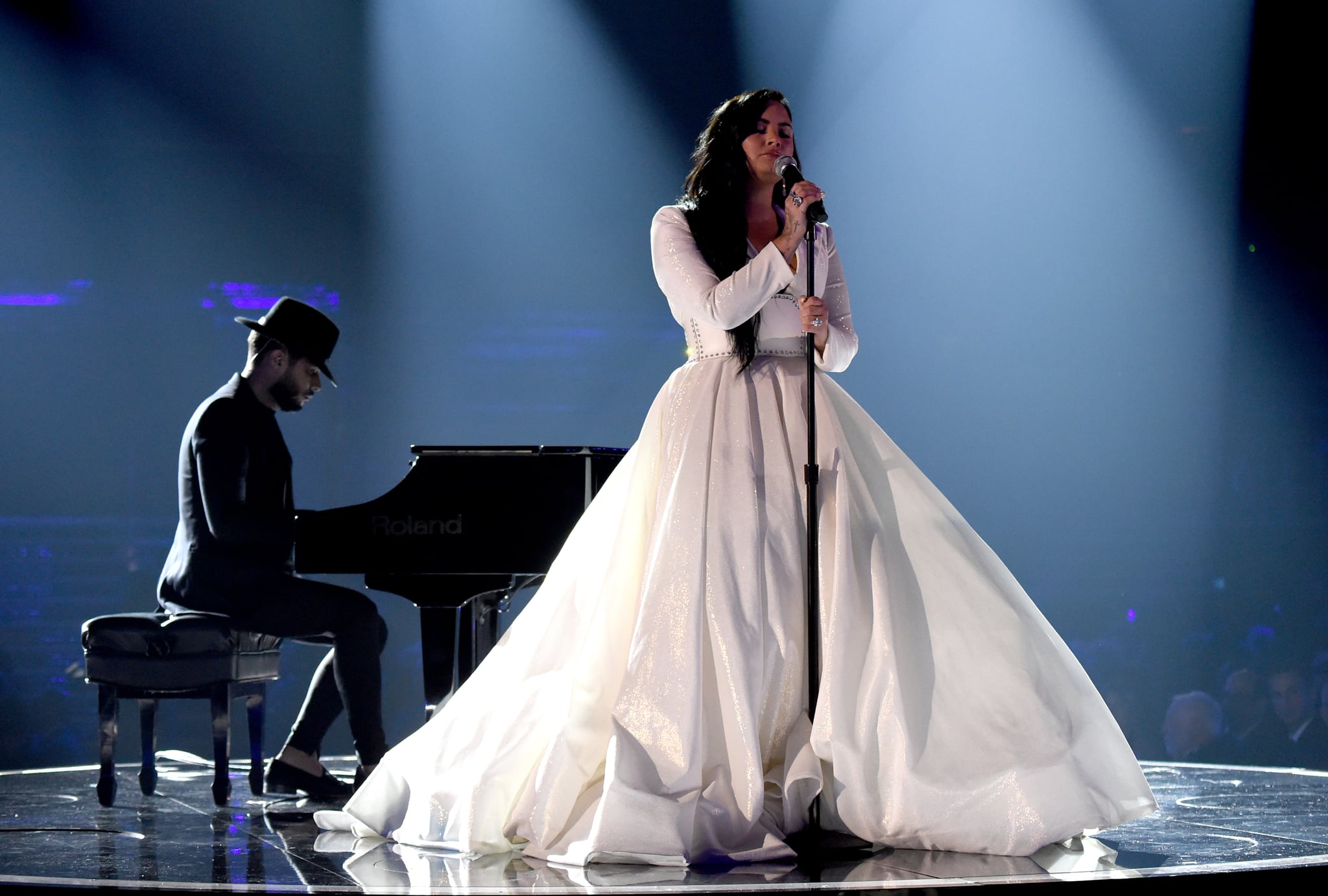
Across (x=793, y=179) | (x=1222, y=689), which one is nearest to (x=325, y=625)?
(x=793, y=179)

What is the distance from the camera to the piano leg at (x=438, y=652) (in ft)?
11.3

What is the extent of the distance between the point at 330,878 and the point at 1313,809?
8.04 ft

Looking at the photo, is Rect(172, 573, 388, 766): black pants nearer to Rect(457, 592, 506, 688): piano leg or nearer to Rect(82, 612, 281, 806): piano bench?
Rect(82, 612, 281, 806): piano bench

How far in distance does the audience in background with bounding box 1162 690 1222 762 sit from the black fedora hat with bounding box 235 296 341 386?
4231 millimetres

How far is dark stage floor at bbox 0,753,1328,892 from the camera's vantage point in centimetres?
195

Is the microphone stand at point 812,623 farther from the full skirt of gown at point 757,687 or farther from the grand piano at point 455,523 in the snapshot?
the grand piano at point 455,523

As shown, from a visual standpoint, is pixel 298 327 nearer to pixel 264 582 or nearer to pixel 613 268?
pixel 264 582

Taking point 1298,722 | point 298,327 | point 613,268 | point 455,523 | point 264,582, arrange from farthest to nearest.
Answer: point 613,268, point 1298,722, point 298,327, point 264,582, point 455,523

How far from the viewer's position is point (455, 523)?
3404mm

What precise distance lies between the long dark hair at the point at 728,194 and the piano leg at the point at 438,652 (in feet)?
4.64

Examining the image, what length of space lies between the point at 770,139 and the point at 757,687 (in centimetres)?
121

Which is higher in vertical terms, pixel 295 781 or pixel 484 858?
pixel 484 858

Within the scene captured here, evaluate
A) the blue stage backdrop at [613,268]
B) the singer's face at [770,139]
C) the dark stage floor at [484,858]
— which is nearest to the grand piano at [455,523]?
the dark stage floor at [484,858]

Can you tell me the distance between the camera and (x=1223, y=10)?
5461 millimetres
